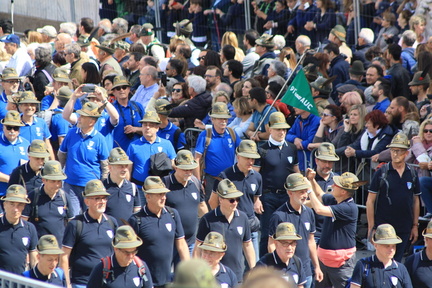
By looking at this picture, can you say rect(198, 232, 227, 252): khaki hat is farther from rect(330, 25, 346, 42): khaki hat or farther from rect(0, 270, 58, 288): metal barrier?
rect(330, 25, 346, 42): khaki hat

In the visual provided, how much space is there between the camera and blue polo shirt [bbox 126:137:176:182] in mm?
10242

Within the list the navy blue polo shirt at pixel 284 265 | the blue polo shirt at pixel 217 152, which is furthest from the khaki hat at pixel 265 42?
the navy blue polo shirt at pixel 284 265

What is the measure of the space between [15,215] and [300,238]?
2916 millimetres

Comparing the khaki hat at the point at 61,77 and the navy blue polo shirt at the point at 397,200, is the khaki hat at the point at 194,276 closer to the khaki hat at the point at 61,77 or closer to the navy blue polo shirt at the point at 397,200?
the navy blue polo shirt at the point at 397,200

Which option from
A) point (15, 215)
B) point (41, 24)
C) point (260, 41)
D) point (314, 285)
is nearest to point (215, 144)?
point (314, 285)

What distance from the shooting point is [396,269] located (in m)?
8.20

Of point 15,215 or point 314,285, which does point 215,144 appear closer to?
point 314,285

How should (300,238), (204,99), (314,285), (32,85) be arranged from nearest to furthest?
(300,238)
(314,285)
(204,99)
(32,85)

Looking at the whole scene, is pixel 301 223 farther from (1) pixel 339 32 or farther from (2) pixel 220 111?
(1) pixel 339 32

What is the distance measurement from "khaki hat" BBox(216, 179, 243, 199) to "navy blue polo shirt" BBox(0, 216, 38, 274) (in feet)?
6.56

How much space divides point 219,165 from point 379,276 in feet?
10.7

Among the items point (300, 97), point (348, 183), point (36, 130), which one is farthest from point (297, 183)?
point (36, 130)

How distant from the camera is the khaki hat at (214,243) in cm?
780

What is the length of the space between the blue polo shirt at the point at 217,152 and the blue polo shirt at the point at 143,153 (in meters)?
0.59
